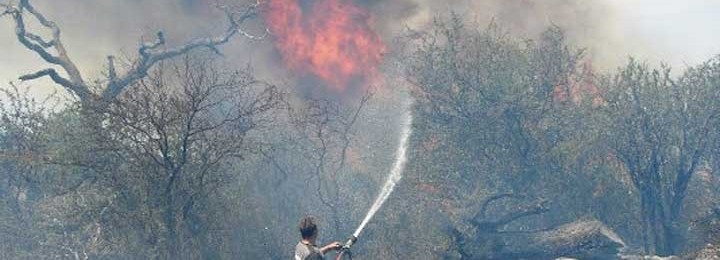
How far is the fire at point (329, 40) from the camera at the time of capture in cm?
4769

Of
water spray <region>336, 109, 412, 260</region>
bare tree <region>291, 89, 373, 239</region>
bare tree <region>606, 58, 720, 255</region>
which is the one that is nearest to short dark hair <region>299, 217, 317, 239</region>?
water spray <region>336, 109, 412, 260</region>

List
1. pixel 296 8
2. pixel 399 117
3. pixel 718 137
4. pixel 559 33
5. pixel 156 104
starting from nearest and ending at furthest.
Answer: pixel 156 104, pixel 718 137, pixel 559 33, pixel 399 117, pixel 296 8

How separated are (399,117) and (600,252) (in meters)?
17.8

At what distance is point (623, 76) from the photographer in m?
28.5

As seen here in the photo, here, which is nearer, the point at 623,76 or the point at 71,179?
the point at 71,179

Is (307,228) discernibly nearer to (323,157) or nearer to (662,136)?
(662,136)

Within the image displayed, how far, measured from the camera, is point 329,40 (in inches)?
1891

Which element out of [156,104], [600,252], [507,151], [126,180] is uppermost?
[507,151]

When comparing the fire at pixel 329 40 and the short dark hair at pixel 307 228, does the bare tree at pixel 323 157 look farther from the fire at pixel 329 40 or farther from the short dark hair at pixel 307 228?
the short dark hair at pixel 307 228

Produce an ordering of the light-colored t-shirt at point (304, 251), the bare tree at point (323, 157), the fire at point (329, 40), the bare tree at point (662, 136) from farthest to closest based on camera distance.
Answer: the fire at point (329, 40) → the bare tree at point (323, 157) → the bare tree at point (662, 136) → the light-colored t-shirt at point (304, 251)

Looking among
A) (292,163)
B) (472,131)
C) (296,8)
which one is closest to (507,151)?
(472,131)

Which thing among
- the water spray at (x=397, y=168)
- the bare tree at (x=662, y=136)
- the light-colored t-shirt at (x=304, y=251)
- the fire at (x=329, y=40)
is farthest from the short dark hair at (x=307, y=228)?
the fire at (x=329, y=40)

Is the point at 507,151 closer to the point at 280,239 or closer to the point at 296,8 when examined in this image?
the point at 280,239

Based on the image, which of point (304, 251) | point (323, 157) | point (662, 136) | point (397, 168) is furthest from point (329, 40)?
point (304, 251)
